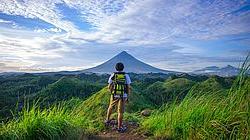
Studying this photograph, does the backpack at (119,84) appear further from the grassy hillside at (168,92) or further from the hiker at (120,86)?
the grassy hillside at (168,92)

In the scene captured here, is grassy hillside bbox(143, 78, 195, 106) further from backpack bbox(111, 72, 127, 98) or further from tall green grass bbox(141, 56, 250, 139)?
tall green grass bbox(141, 56, 250, 139)

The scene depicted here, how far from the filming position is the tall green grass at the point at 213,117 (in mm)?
5574

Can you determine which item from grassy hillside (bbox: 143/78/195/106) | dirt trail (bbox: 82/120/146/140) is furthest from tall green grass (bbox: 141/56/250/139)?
grassy hillside (bbox: 143/78/195/106)

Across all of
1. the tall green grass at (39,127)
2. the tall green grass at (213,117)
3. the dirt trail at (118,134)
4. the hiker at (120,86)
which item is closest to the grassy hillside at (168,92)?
the dirt trail at (118,134)

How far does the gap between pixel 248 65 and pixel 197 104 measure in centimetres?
148

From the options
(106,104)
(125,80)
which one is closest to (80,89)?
(106,104)

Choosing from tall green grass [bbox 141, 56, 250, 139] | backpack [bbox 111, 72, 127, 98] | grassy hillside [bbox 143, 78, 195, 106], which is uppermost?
backpack [bbox 111, 72, 127, 98]

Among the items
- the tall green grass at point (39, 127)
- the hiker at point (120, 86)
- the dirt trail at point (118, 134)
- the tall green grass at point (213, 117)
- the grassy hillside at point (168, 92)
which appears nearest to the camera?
the tall green grass at point (213, 117)

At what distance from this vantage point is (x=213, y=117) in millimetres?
6125

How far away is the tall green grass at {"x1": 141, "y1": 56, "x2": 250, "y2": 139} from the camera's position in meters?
5.57

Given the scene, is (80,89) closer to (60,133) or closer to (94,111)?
(94,111)

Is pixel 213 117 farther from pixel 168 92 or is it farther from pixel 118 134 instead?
pixel 168 92

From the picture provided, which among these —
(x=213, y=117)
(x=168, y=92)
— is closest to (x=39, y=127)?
(x=213, y=117)

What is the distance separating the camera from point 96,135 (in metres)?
7.96
